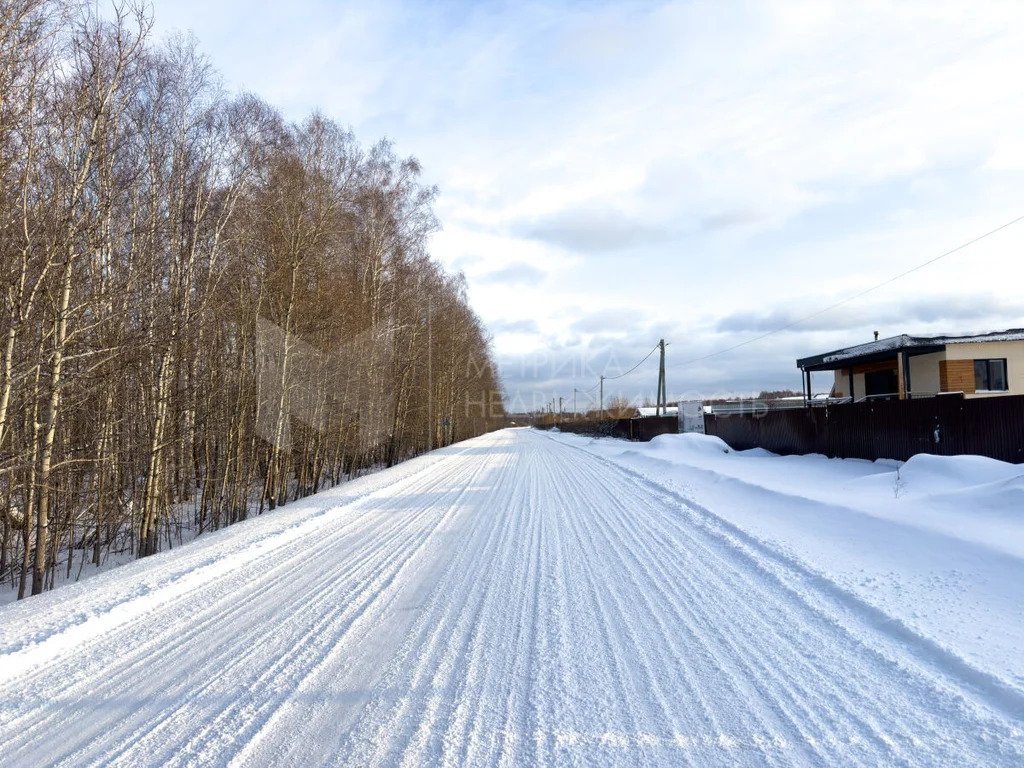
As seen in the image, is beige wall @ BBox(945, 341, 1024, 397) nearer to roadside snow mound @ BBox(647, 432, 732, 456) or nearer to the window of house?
the window of house

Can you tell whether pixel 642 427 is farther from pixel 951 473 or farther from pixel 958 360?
pixel 951 473

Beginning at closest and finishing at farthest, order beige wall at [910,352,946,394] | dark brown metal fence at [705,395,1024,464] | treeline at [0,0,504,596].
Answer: treeline at [0,0,504,596] → dark brown metal fence at [705,395,1024,464] → beige wall at [910,352,946,394]

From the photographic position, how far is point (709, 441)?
82.8 ft

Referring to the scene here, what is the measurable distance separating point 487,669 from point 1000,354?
27297mm

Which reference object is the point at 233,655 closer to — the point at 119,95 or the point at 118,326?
the point at 118,326

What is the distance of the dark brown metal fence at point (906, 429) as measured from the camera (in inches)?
505

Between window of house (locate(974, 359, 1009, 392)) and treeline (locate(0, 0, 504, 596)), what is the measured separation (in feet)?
75.6

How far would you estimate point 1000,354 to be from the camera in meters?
23.6

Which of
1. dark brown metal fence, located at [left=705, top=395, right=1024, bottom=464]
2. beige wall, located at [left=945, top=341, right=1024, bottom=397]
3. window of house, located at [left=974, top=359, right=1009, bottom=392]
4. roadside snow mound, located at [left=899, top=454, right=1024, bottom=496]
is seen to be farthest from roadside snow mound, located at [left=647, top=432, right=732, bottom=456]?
roadside snow mound, located at [left=899, top=454, right=1024, bottom=496]

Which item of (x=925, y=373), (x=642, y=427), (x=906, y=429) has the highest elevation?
(x=925, y=373)

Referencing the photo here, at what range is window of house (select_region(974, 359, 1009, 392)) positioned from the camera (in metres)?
23.7

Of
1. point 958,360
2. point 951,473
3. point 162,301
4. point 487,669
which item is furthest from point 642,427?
point 487,669

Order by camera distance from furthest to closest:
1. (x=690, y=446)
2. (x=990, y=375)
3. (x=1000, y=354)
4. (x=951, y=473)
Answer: (x=690, y=446) < (x=990, y=375) < (x=1000, y=354) < (x=951, y=473)

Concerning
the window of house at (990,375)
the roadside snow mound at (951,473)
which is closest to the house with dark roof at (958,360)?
the window of house at (990,375)
